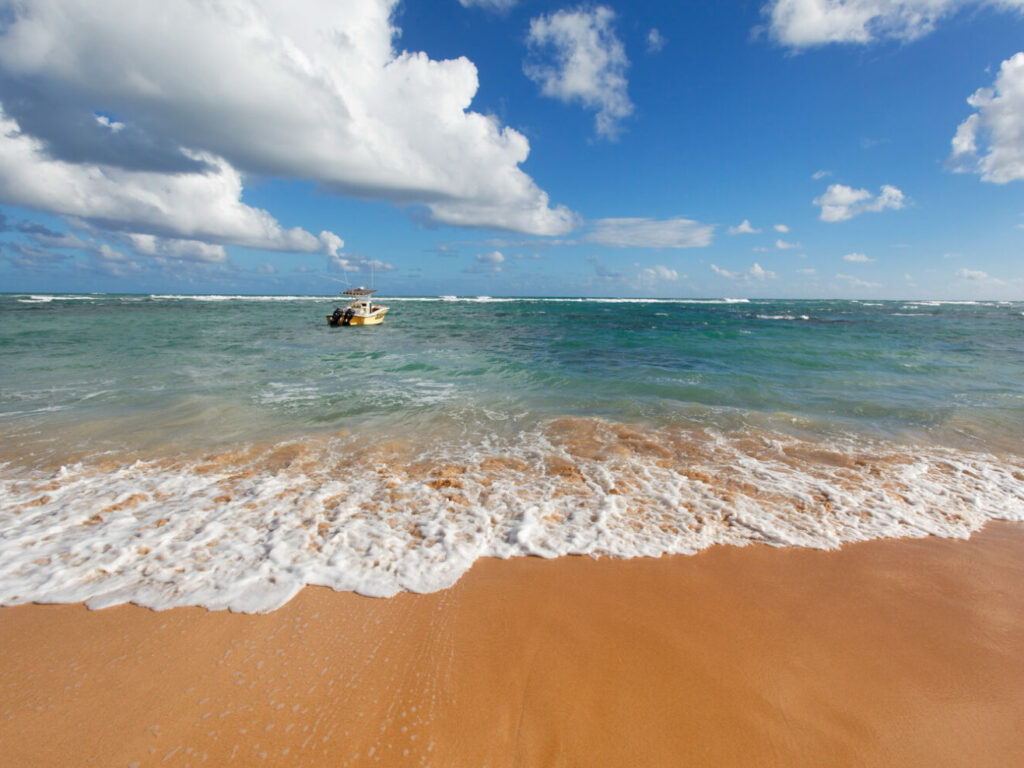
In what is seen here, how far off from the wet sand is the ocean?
0.42 meters

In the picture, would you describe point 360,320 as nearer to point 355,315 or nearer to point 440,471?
point 355,315

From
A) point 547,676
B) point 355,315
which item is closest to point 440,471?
point 547,676

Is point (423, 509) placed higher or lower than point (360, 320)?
higher

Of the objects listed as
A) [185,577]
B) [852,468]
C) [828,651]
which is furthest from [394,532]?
[852,468]

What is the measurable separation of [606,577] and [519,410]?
553cm

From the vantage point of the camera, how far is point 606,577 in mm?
3746

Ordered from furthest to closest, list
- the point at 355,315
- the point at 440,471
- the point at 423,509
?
1. the point at 355,315
2. the point at 440,471
3. the point at 423,509

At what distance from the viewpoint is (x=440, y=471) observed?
19.4 ft

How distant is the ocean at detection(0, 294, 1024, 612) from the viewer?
12.8 feet

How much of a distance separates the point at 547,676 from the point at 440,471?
11.3ft

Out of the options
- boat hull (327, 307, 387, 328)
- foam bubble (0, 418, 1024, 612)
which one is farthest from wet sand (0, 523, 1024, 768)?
boat hull (327, 307, 387, 328)

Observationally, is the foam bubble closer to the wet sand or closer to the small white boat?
the wet sand

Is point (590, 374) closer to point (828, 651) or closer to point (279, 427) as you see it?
point (279, 427)

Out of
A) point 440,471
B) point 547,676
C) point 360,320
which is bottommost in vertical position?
point 360,320
